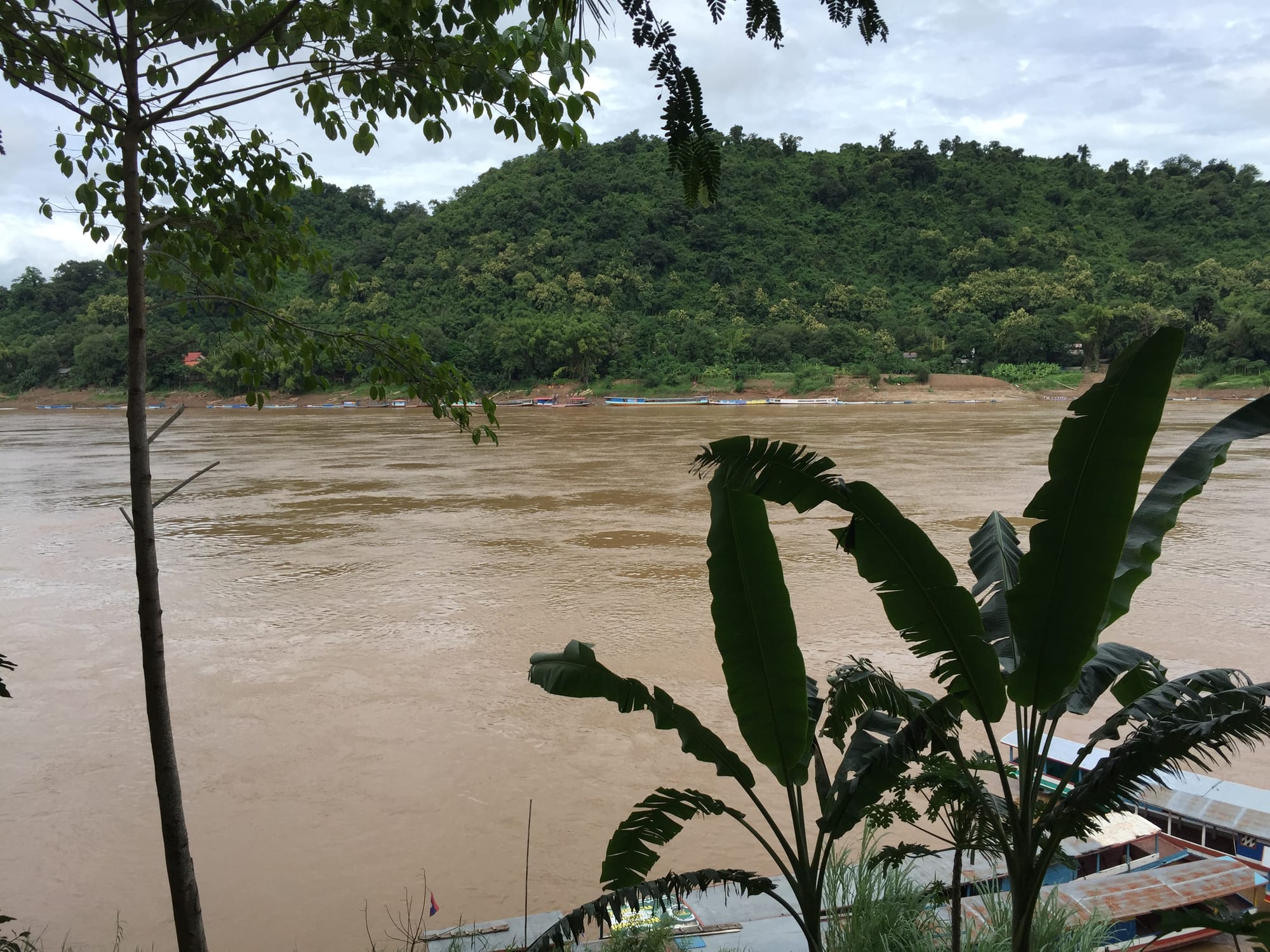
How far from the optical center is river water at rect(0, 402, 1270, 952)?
487 cm

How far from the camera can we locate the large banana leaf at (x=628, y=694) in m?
2.49

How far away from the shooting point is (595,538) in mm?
13586

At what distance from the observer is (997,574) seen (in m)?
2.90

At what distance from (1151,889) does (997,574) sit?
1.85 meters

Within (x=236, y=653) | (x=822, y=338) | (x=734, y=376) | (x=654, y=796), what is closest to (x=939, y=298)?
(x=822, y=338)

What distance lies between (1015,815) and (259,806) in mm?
4830

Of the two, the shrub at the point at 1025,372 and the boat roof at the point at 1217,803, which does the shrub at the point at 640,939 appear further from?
the shrub at the point at 1025,372

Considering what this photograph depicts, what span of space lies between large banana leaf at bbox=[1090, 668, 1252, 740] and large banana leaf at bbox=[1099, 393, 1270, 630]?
242mm

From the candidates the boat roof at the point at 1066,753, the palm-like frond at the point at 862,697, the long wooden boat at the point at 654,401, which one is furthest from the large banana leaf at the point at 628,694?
the long wooden boat at the point at 654,401

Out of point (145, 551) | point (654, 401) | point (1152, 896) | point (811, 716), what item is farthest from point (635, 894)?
point (654, 401)

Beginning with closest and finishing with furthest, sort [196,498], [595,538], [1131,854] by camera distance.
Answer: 1. [1131,854]
2. [595,538]
3. [196,498]

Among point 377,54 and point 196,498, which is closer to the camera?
point 377,54

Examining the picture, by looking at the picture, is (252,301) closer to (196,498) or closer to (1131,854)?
(1131,854)

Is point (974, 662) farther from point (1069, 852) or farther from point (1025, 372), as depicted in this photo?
point (1025, 372)
